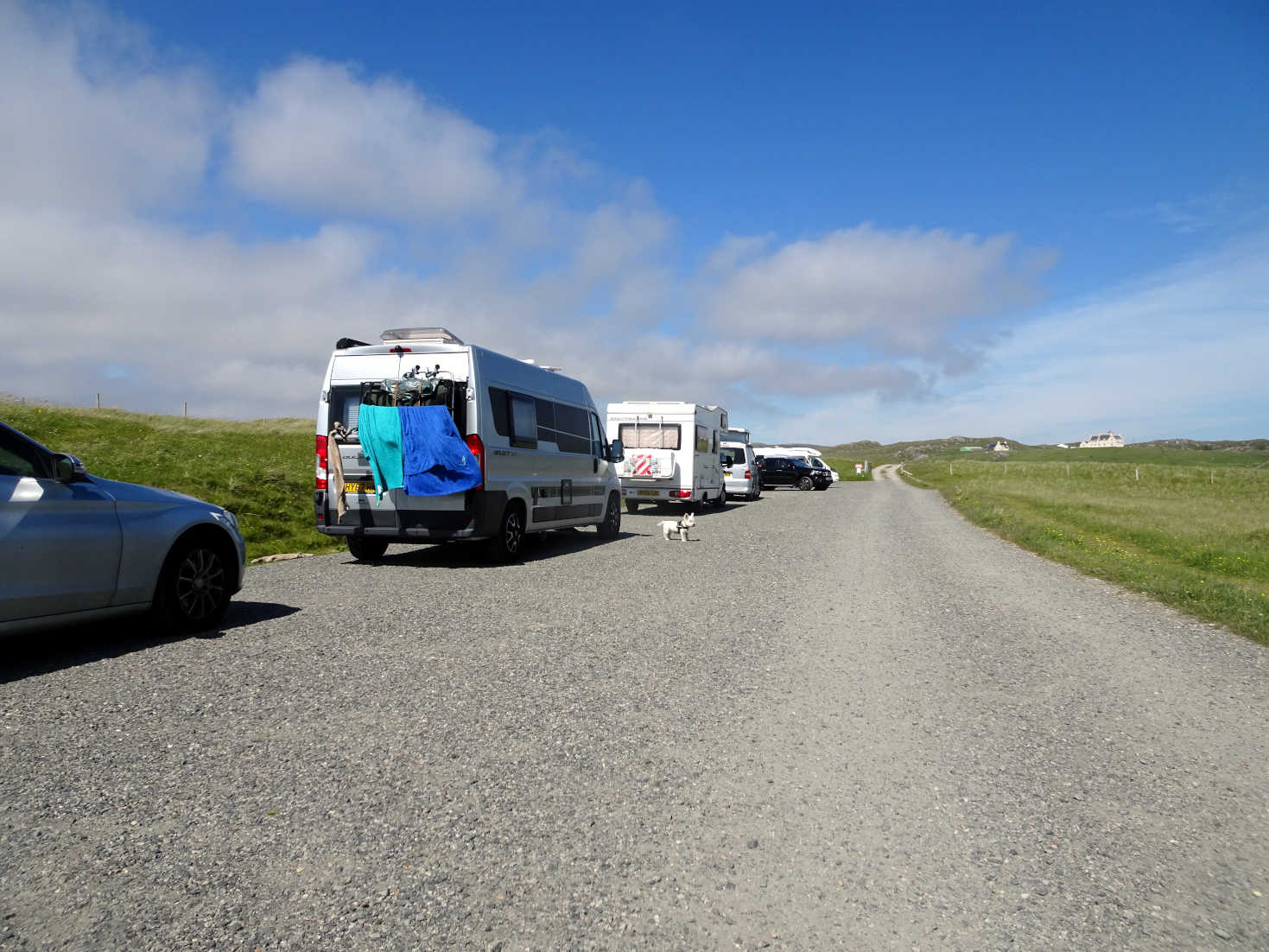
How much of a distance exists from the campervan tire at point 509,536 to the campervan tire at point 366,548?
4.71 ft

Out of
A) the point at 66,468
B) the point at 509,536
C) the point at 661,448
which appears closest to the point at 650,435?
the point at 661,448

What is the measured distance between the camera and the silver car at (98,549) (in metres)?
5.52

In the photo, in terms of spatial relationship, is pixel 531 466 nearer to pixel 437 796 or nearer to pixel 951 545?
pixel 951 545

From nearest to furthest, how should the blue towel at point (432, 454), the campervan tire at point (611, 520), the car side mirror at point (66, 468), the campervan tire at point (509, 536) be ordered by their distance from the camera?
the car side mirror at point (66, 468) < the blue towel at point (432, 454) < the campervan tire at point (509, 536) < the campervan tire at point (611, 520)

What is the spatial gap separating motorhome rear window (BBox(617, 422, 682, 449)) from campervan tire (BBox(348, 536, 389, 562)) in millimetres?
11047

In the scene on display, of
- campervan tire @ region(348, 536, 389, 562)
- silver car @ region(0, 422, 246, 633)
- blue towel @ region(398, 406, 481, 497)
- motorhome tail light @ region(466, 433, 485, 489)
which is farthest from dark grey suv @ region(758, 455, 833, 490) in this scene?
silver car @ region(0, 422, 246, 633)

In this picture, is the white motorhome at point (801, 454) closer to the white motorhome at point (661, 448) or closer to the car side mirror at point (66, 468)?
the white motorhome at point (661, 448)

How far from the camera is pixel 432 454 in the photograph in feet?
34.9

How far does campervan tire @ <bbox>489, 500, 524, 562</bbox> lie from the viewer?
11680 mm

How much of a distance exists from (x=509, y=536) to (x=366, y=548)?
193 centimetres

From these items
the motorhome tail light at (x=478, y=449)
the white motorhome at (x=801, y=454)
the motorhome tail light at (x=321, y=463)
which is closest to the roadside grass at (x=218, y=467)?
the motorhome tail light at (x=321, y=463)

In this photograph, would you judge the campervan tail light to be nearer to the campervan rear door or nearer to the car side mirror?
the campervan rear door

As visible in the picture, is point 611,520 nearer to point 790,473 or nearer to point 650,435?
point 650,435

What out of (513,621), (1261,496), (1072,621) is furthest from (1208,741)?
(1261,496)
